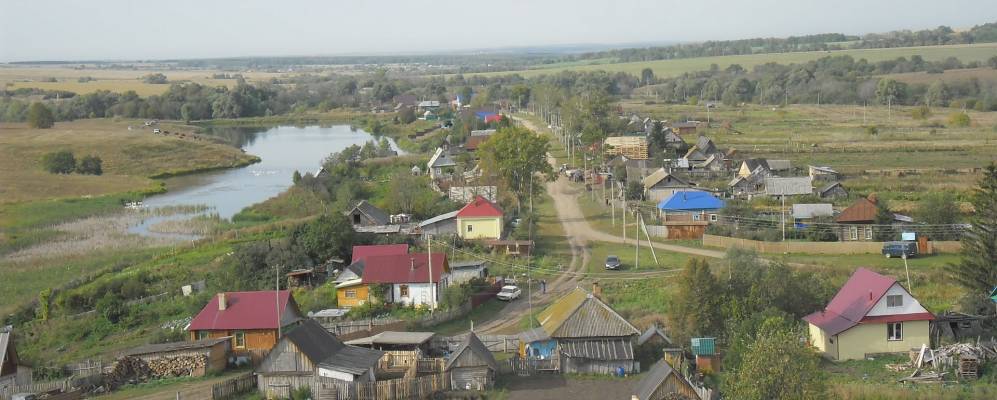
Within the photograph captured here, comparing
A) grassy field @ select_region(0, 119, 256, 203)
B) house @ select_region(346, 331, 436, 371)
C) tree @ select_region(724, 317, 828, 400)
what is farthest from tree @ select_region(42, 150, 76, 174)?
tree @ select_region(724, 317, 828, 400)

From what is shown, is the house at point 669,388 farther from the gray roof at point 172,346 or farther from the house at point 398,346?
the gray roof at point 172,346

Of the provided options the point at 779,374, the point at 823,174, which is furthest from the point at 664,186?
the point at 779,374

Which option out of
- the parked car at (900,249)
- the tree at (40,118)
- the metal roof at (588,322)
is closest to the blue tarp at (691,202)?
the parked car at (900,249)

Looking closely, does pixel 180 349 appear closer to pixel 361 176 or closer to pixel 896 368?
pixel 896 368

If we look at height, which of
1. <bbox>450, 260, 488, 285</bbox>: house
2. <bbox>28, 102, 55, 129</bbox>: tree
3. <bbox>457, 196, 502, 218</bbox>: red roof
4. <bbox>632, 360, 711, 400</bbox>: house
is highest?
<bbox>28, 102, 55, 129</bbox>: tree

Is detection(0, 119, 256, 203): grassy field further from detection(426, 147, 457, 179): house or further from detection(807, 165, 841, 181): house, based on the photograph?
detection(807, 165, 841, 181): house

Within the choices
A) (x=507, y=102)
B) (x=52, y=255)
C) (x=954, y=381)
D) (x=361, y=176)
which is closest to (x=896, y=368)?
(x=954, y=381)
